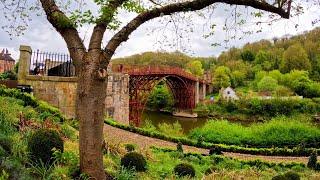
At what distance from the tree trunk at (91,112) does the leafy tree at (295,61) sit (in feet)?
294

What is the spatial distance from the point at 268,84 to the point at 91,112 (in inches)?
3092

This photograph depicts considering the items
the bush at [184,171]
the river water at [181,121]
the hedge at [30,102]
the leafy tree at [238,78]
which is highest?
the leafy tree at [238,78]

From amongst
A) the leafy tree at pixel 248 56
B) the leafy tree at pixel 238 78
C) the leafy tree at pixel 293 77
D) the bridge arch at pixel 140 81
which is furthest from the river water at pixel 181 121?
the leafy tree at pixel 248 56

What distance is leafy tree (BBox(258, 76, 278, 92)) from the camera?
8181 centimetres

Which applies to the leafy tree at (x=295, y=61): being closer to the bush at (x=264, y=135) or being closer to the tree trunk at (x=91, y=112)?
the bush at (x=264, y=135)

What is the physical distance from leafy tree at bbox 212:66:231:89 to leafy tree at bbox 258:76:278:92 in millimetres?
7975

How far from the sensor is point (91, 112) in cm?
675

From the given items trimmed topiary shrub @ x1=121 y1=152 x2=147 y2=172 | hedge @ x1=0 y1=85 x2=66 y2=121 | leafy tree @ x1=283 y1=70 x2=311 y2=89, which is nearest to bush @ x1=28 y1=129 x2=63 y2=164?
trimmed topiary shrub @ x1=121 y1=152 x2=147 y2=172

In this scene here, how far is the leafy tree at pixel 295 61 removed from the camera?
9188 centimetres

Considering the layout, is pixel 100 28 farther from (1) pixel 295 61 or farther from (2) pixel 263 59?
(2) pixel 263 59

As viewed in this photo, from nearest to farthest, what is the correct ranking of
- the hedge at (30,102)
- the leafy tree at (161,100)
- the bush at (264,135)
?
1. the hedge at (30,102)
2. the bush at (264,135)
3. the leafy tree at (161,100)

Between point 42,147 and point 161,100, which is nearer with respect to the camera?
point 42,147

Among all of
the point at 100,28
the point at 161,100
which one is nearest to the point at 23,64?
the point at 100,28

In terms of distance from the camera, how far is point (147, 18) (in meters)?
7.26
